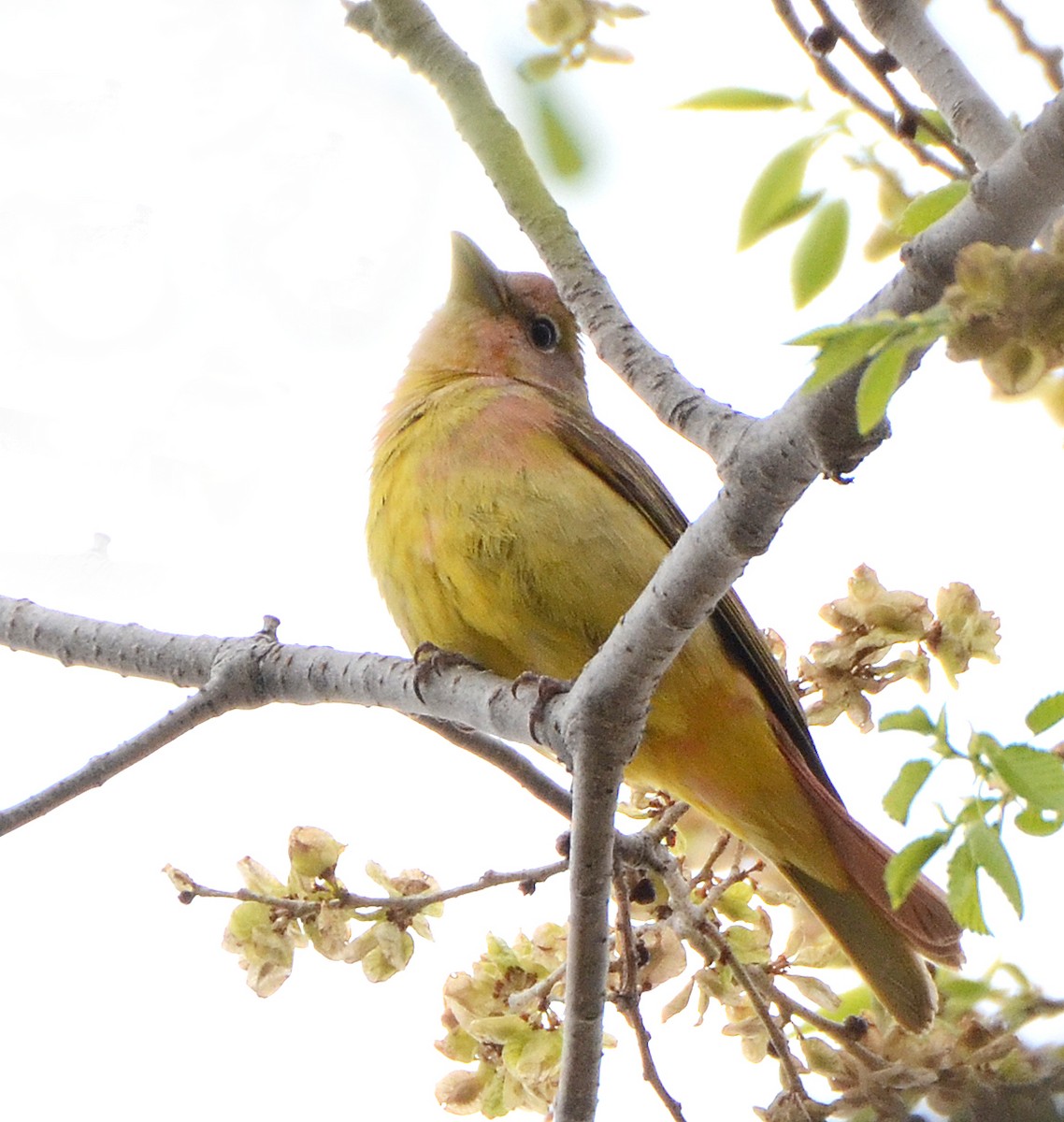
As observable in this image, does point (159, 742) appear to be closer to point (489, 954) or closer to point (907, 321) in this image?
point (489, 954)

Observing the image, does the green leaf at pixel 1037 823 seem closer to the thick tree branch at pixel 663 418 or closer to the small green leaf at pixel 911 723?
the small green leaf at pixel 911 723

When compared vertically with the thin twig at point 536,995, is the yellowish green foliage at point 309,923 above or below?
above

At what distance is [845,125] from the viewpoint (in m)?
1.96

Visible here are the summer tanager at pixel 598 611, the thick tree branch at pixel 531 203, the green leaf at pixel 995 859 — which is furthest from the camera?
the summer tanager at pixel 598 611

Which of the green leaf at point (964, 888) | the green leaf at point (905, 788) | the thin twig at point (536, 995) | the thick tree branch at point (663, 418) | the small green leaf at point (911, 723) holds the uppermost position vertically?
the thick tree branch at point (663, 418)

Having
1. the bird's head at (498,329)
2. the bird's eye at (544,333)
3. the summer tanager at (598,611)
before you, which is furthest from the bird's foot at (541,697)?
the bird's eye at (544,333)

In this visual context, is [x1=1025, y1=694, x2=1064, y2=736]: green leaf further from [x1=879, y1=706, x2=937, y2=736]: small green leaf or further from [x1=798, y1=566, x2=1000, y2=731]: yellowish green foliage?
[x1=798, y1=566, x2=1000, y2=731]: yellowish green foliage

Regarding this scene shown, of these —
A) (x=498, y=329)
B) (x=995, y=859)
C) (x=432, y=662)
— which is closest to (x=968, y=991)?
(x=995, y=859)

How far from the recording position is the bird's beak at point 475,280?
376cm

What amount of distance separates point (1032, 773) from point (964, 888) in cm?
13

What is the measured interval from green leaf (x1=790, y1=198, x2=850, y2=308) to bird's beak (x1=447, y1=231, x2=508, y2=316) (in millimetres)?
1829

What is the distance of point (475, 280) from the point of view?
3.77 meters

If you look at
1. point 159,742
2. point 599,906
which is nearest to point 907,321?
point 599,906

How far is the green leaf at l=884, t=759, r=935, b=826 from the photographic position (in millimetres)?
1353
